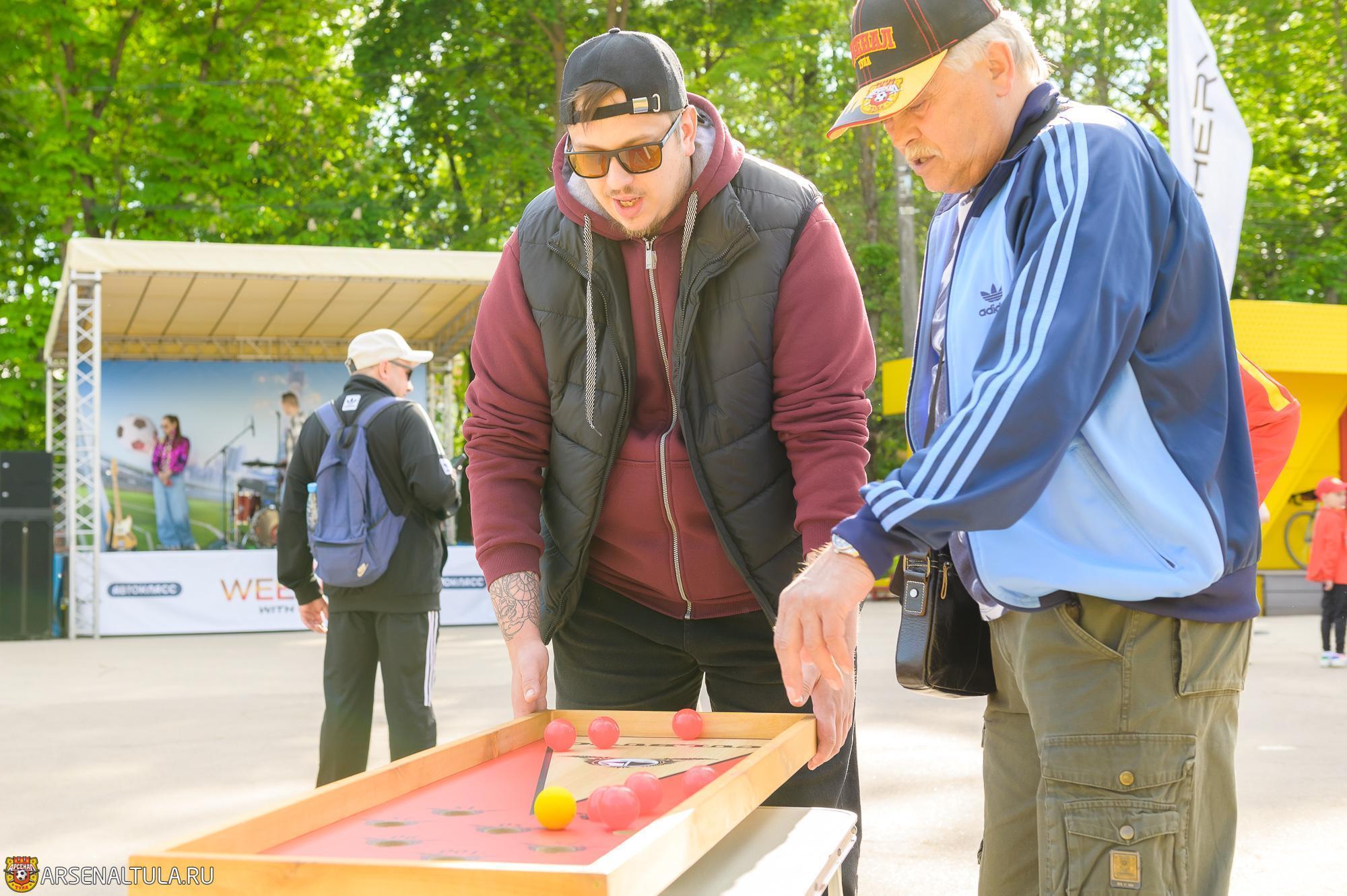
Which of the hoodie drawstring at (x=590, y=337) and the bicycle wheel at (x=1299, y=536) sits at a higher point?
the hoodie drawstring at (x=590, y=337)

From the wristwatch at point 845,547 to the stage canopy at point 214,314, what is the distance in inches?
495

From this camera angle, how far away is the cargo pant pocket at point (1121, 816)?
1.75 metres

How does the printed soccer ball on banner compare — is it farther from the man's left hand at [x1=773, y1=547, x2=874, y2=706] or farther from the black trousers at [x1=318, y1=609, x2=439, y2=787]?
the man's left hand at [x1=773, y1=547, x2=874, y2=706]

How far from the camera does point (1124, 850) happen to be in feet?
5.77

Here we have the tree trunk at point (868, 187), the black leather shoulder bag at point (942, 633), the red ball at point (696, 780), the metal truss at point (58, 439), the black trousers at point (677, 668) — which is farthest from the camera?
the tree trunk at point (868, 187)

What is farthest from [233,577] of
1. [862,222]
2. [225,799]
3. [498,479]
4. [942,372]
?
[862,222]

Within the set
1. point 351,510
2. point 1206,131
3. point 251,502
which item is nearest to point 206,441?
point 251,502

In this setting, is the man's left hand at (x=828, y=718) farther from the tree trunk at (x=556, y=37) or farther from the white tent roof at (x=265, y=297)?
the tree trunk at (x=556, y=37)

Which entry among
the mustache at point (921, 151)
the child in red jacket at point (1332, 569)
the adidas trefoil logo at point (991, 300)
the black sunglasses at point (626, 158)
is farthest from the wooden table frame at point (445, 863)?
the child in red jacket at point (1332, 569)

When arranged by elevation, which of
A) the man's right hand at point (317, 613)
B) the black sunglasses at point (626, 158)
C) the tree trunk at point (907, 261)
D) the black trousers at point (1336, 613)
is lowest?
the black trousers at point (1336, 613)

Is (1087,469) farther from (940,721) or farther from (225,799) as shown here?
(940,721)

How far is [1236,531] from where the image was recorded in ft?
6.03

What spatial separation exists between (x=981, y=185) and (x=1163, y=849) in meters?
1.01

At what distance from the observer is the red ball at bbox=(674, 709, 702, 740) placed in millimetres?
2430
